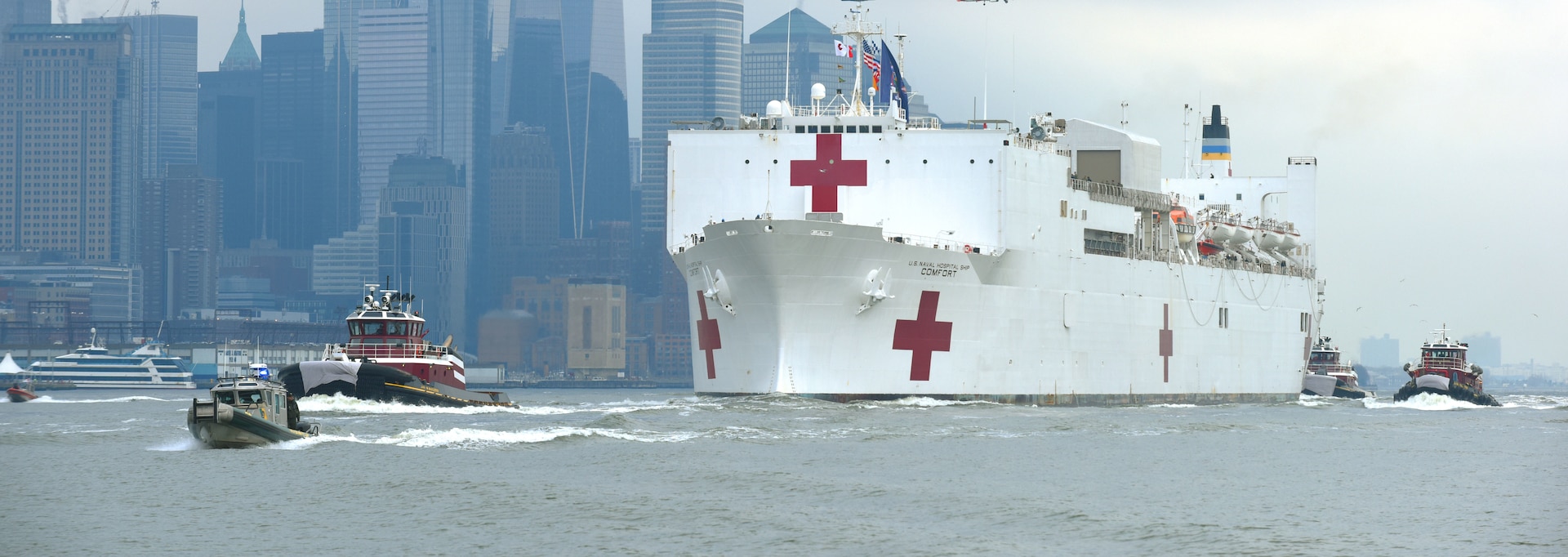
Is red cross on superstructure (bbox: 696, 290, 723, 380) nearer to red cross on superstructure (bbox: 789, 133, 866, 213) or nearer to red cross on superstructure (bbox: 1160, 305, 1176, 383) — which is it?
red cross on superstructure (bbox: 789, 133, 866, 213)

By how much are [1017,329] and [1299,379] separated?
83.5 feet

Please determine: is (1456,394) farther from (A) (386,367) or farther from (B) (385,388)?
(B) (385,388)

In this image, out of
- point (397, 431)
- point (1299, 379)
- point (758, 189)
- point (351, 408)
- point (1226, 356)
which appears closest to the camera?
point (397, 431)

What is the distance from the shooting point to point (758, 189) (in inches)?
2098

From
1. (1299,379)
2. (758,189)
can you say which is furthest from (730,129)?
(1299,379)

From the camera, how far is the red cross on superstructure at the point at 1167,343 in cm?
6262

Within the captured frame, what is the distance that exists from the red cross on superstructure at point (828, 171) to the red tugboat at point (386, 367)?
34.1 feet

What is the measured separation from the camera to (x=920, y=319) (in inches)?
2000

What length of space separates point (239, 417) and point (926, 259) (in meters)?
19.6

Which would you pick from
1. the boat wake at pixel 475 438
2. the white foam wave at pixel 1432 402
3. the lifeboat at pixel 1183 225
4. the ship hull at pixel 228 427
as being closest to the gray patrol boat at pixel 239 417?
the ship hull at pixel 228 427

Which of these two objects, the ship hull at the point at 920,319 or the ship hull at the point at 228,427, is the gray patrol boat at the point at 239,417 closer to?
the ship hull at the point at 228,427

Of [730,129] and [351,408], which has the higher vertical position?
[730,129]

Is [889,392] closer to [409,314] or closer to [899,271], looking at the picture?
[899,271]

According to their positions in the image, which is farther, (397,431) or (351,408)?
(351,408)
